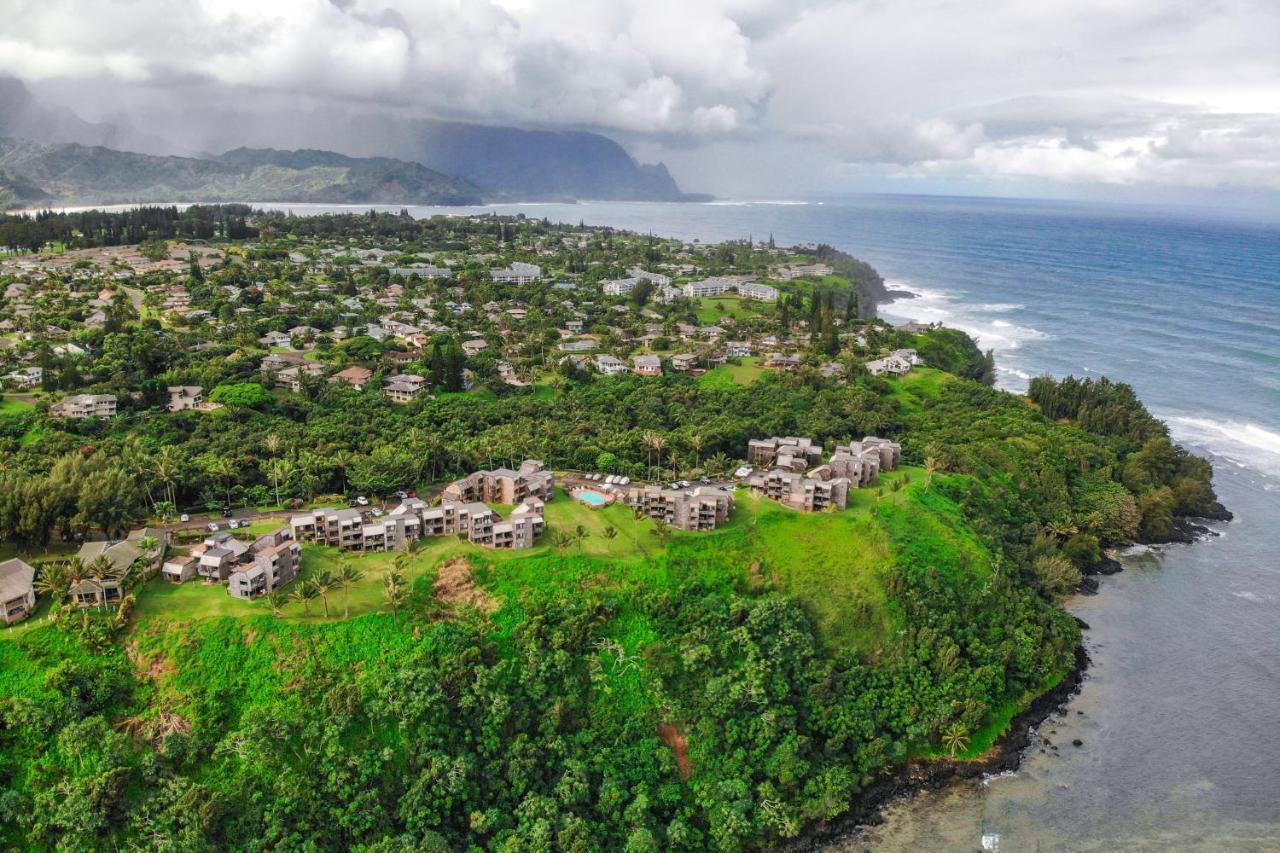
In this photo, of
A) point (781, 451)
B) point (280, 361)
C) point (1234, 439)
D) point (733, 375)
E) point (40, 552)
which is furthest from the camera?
point (733, 375)

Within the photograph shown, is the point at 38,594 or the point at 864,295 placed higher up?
the point at 864,295

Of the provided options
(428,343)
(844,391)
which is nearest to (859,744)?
(844,391)

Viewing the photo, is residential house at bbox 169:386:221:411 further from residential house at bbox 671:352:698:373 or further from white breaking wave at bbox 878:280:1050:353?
white breaking wave at bbox 878:280:1050:353

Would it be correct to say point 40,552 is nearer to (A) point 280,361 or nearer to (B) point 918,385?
(A) point 280,361

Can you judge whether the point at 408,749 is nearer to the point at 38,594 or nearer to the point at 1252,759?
the point at 38,594

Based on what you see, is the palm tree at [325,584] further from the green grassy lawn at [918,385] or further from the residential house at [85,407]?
the green grassy lawn at [918,385]

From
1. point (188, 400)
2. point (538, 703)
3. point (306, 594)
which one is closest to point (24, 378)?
point (188, 400)
